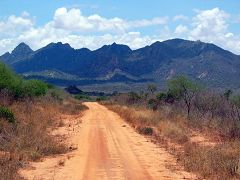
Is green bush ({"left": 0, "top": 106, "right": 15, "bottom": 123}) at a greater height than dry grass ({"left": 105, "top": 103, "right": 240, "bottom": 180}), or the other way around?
green bush ({"left": 0, "top": 106, "right": 15, "bottom": 123})

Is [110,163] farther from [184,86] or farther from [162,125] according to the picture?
[184,86]

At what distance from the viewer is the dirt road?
581 inches

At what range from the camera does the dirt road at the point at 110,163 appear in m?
14.8

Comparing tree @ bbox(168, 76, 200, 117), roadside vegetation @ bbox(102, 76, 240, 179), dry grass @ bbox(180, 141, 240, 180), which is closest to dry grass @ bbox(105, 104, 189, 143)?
roadside vegetation @ bbox(102, 76, 240, 179)

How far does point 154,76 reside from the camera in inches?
7790

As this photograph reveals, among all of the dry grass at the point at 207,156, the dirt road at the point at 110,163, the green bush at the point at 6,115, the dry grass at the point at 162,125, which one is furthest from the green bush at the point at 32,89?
the dirt road at the point at 110,163

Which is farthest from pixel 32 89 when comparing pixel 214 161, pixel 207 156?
pixel 214 161

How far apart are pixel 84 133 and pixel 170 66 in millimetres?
166934

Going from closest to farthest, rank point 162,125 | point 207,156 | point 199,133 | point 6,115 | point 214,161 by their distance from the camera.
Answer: point 214,161, point 207,156, point 6,115, point 199,133, point 162,125

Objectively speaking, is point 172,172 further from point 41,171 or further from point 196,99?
point 196,99

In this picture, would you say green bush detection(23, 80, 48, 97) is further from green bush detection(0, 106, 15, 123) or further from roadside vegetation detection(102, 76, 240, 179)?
green bush detection(0, 106, 15, 123)

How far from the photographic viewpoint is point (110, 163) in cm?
1686

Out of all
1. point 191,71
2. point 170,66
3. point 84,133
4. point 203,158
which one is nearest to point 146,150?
point 203,158

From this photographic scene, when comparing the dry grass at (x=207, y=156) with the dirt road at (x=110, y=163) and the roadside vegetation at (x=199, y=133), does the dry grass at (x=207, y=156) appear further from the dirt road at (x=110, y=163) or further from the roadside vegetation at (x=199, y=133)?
the dirt road at (x=110, y=163)
